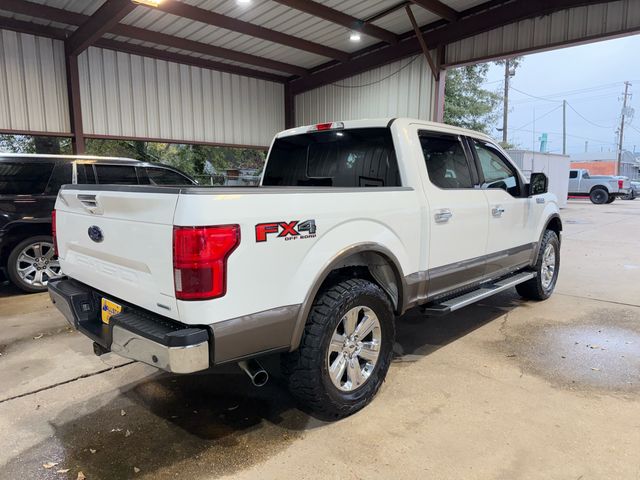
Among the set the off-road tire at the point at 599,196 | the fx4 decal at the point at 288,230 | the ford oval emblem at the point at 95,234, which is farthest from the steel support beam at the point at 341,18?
the off-road tire at the point at 599,196

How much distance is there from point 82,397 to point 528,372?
337 cm

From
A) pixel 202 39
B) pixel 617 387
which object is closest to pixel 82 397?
pixel 617 387

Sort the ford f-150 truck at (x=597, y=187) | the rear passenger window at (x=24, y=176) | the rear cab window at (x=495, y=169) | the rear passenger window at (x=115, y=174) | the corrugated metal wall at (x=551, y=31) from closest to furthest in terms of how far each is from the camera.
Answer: the rear cab window at (x=495, y=169), the rear passenger window at (x=24, y=176), the rear passenger window at (x=115, y=174), the corrugated metal wall at (x=551, y=31), the ford f-150 truck at (x=597, y=187)

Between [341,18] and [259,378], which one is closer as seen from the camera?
[259,378]

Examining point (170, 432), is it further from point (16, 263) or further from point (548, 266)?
point (548, 266)

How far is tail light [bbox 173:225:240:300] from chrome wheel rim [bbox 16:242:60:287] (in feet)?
15.7

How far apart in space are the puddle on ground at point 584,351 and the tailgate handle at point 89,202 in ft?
11.0

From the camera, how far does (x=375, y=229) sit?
2904mm

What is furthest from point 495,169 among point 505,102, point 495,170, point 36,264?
point 505,102

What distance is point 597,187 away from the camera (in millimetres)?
22578

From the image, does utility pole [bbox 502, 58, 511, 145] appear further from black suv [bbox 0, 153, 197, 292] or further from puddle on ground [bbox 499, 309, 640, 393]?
black suv [bbox 0, 153, 197, 292]

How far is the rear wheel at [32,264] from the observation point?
18.9 ft

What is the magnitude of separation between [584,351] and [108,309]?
3.87m

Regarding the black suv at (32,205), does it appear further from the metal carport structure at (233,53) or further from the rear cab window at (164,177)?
the metal carport structure at (233,53)
